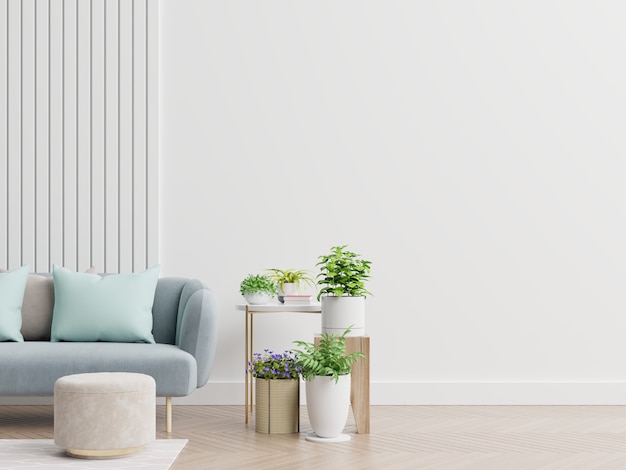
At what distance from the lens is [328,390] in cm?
418

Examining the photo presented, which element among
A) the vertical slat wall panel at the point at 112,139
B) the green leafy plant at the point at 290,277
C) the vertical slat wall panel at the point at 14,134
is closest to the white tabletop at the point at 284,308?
the green leafy plant at the point at 290,277

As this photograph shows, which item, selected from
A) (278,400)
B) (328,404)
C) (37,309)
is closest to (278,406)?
(278,400)

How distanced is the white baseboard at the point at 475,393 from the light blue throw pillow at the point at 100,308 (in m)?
0.84

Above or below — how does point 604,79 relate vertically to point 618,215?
above

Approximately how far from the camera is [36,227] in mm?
5387

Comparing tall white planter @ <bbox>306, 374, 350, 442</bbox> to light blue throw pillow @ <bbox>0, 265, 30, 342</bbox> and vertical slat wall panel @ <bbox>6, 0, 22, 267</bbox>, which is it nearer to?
light blue throw pillow @ <bbox>0, 265, 30, 342</bbox>

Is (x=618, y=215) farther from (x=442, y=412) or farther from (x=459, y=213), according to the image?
(x=442, y=412)

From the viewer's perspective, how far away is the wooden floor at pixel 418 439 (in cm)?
375

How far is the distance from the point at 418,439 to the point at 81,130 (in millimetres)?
2980

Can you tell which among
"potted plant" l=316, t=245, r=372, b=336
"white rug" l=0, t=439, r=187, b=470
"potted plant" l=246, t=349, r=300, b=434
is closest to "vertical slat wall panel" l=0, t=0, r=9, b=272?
"white rug" l=0, t=439, r=187, b=470

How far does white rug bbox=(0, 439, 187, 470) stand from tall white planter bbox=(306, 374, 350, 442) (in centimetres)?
69

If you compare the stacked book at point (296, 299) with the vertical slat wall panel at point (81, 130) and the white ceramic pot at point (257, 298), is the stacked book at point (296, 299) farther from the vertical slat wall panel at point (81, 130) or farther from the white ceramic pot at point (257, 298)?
the vertical slat wall panel at point (81, 130)

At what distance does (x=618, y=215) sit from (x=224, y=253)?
2.70 meters

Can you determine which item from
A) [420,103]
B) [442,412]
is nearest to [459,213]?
[420,103]
